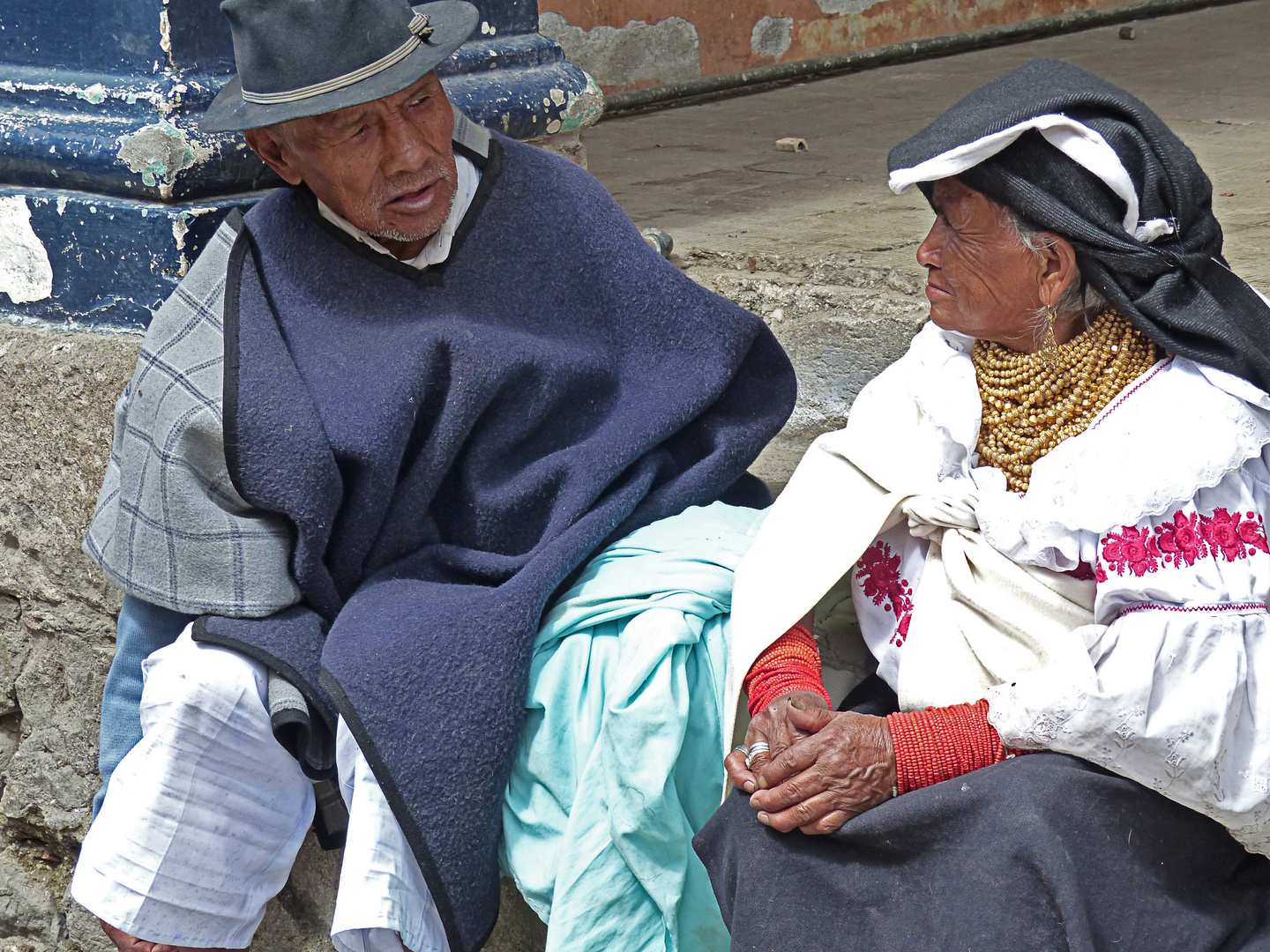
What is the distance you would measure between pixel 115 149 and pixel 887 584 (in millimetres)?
1723

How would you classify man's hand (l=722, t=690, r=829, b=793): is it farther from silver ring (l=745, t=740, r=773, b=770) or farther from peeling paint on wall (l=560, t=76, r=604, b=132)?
peeling paint on wall (l=560, t=76, r=604, b=132)

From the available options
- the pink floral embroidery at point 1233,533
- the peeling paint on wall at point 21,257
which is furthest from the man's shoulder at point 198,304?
the pink floral embroidery at point 1233,533

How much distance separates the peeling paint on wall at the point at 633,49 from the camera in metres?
6.86

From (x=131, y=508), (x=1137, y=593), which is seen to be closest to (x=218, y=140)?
(x=131, y=508)

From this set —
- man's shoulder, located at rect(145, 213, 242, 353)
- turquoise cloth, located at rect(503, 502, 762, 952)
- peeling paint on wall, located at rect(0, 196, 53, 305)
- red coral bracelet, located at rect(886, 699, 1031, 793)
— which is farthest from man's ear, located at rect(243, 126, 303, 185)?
red coral bracelet, located at rect(886, 699, 1031, 793)

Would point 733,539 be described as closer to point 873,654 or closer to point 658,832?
point 873,654

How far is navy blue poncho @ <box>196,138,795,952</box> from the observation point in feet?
6.75

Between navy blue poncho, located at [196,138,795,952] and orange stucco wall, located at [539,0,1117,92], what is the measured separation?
473 cm

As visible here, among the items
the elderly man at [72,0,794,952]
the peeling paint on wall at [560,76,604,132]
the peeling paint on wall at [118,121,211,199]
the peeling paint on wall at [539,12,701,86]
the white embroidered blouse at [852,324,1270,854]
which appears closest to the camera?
the white embroidered blouse at [852,324,1270,854]

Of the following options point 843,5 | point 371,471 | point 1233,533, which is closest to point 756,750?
point 1233,533

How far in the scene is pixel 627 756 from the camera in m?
1.96

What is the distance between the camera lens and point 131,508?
7.32 ft

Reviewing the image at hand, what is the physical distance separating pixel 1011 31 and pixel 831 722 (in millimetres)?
7186

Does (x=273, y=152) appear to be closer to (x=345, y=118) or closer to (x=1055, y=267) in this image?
(x=345, y=118)
